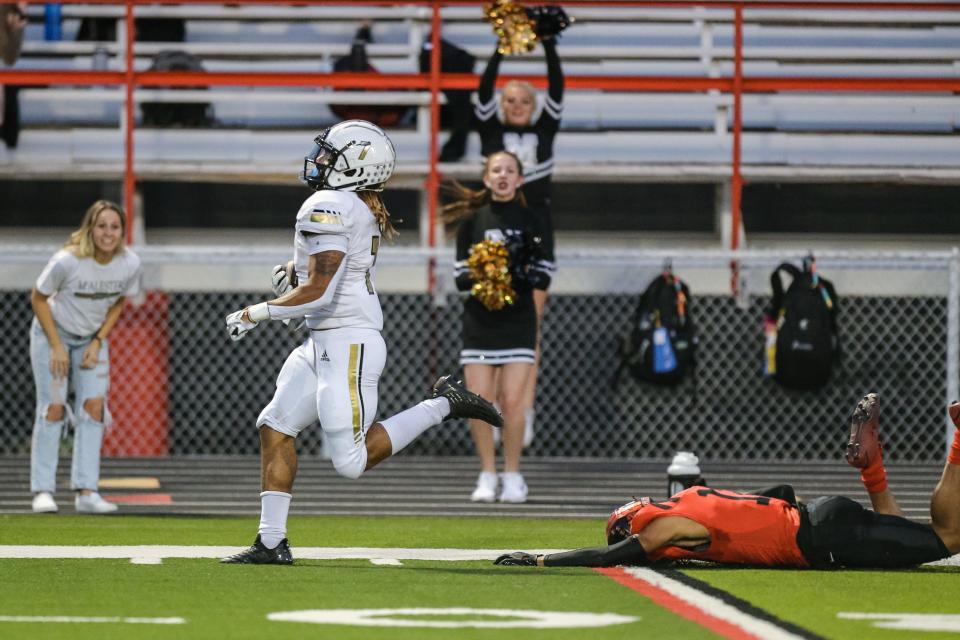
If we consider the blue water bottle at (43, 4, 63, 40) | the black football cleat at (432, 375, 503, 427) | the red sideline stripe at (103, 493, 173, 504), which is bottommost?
the red sideline stripe at (103, 493, 173, 504)

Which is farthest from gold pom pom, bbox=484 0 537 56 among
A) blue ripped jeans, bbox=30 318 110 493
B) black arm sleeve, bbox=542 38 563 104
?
blue ripped jeans, bbox=30 318 110 493

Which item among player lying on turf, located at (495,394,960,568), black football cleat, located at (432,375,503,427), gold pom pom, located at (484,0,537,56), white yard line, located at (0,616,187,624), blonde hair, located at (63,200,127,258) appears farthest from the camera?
gold pom pom, located at (484,0,537,56)

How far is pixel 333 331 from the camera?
6.43 metres

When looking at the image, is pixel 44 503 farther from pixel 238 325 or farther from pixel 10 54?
pixel 10 54

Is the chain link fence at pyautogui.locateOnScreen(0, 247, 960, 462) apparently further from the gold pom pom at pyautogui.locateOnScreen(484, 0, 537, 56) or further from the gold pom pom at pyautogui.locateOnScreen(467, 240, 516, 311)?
the gold pom pom at pyautogui.locateOnScreen(467, 240, 516, 311)

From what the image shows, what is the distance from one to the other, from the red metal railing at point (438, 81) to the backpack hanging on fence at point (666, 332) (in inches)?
42.8

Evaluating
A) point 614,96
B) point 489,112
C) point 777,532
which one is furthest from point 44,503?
point 614,96

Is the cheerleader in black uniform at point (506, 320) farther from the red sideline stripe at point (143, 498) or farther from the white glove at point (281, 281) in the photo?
the white glove at point (281, 281)

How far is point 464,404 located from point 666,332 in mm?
4905

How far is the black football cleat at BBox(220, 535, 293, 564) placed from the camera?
6.39 m

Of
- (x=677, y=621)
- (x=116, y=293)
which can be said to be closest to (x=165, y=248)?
(x=116, y=293)

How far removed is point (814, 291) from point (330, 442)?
5.79 meters

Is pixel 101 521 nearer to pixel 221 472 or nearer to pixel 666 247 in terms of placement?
pixel 221 472

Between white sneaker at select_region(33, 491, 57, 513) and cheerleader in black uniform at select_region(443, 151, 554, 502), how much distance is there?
7.52 feet
